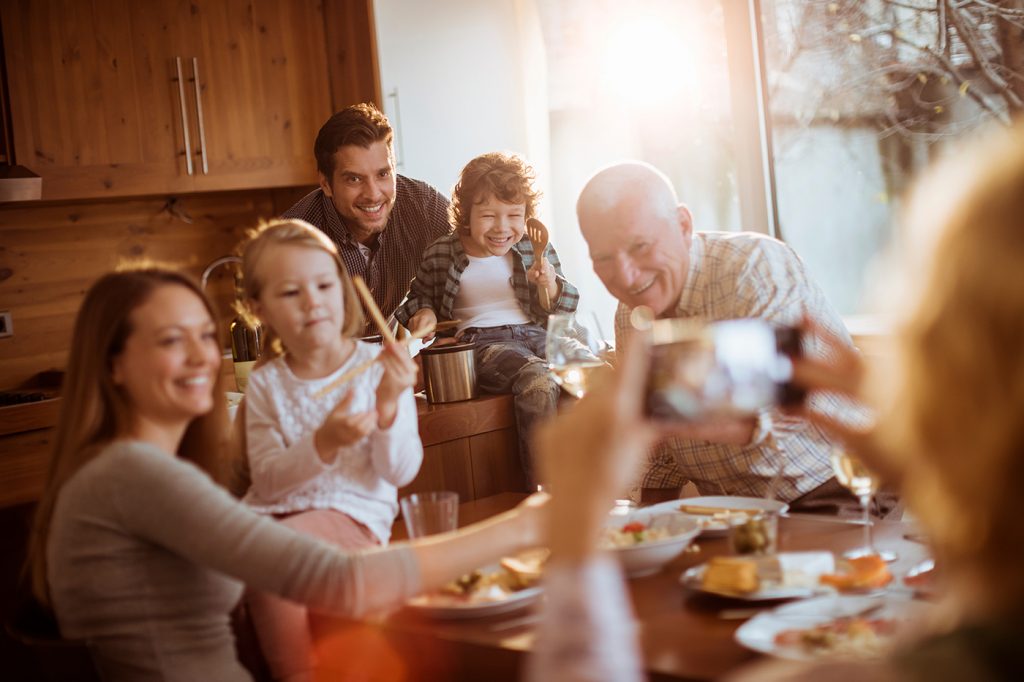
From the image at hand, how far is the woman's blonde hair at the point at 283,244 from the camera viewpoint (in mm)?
1977

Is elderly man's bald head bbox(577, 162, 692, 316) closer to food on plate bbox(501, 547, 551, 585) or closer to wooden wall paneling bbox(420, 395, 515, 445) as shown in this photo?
wooden wall paneling bbox(420, 395, 515, 445)

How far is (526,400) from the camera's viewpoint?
288cm

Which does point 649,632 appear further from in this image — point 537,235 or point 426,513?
point 537,235

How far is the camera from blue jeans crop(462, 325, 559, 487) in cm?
287

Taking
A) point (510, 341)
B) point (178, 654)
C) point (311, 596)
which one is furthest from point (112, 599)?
point (510, 341)

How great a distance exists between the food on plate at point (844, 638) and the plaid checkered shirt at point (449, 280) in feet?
7.08

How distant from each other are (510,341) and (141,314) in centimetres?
177

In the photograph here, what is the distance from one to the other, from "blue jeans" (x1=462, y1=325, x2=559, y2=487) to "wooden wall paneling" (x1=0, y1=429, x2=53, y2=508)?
1.58 meters

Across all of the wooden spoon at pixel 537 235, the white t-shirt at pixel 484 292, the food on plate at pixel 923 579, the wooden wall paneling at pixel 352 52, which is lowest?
the food on plate at pixel 923 579

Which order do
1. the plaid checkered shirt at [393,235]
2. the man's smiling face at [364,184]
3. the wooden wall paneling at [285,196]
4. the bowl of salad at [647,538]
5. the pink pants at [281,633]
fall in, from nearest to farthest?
1. the bowl of salad at [647,538]
2. the pink pants at [281,633]
3. the man's smiling face at [364,184]
4. the plaid checkered shirt at [393,235]
5. the wooden wall paneling at [285,196]

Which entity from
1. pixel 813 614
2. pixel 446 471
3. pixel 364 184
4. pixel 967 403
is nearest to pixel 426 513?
pixel 813 614

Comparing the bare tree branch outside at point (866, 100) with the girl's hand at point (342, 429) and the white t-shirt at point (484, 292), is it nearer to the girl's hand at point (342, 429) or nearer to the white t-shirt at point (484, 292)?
the white t-shirt at point (484, 292)

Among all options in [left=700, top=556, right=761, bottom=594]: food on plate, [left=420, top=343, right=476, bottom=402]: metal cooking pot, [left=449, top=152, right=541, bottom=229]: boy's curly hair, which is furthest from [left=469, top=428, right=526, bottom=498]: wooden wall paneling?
[left=700, top=556, right=761, bottom=594]: food on plate

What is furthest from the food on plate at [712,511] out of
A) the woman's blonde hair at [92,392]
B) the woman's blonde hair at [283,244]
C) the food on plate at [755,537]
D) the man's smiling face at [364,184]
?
the man's smiling face at [364,184]
